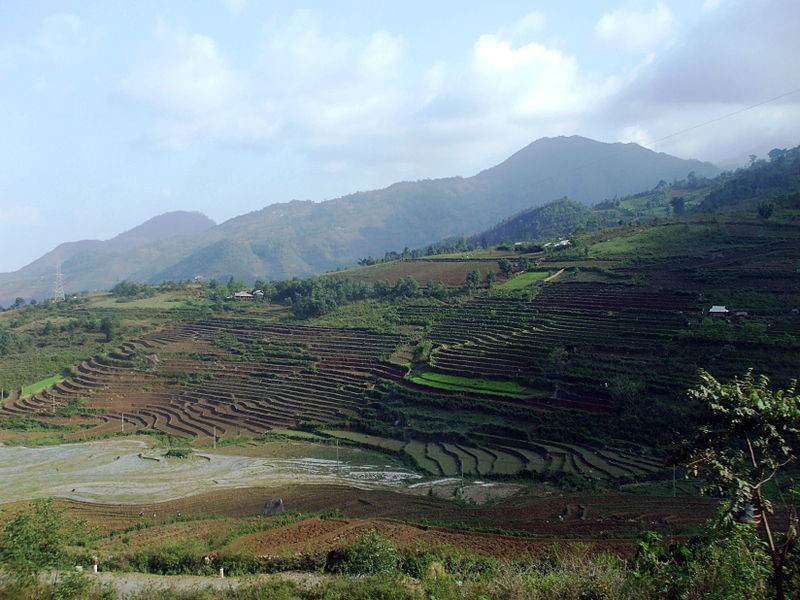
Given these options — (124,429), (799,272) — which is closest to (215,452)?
(124,429)

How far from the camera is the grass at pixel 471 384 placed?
98.2 ft

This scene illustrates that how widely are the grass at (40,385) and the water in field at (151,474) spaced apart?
48.5 ft

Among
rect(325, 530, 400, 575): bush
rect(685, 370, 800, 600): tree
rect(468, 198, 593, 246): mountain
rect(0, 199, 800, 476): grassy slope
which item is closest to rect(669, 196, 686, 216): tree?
rect(468, 198, 593, 246): mountain

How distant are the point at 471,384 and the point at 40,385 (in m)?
A: 35.7

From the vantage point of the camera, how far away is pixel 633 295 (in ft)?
121

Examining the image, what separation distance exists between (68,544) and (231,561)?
15.7ft

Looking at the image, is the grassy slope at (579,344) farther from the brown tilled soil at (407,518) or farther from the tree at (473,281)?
the brown tilled soil at (407,518)

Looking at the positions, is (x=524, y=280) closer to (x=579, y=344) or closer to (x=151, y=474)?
(x=579, y=344)

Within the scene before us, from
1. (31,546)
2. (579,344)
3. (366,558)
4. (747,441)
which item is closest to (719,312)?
(579,344)

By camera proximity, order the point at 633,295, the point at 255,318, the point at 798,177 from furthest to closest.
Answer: the point at 798,177, the point at 255,318, the point at 633,295

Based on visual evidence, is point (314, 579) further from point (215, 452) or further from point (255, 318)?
point (255, 318)

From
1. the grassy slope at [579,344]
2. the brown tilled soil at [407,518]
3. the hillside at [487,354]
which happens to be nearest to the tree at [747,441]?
the brown tilled soil at [407,518]

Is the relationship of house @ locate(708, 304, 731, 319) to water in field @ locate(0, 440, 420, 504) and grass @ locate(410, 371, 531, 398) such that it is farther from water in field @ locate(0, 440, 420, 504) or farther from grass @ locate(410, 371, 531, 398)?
water in field @ locate(0, 440, 420, 504)

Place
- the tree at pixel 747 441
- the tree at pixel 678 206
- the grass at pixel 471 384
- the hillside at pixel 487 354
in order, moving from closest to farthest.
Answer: the tree at pixel 747 441
the hillside at pixel 487 354
the grass at pixel 471 384
the tree at pixel 678 206
